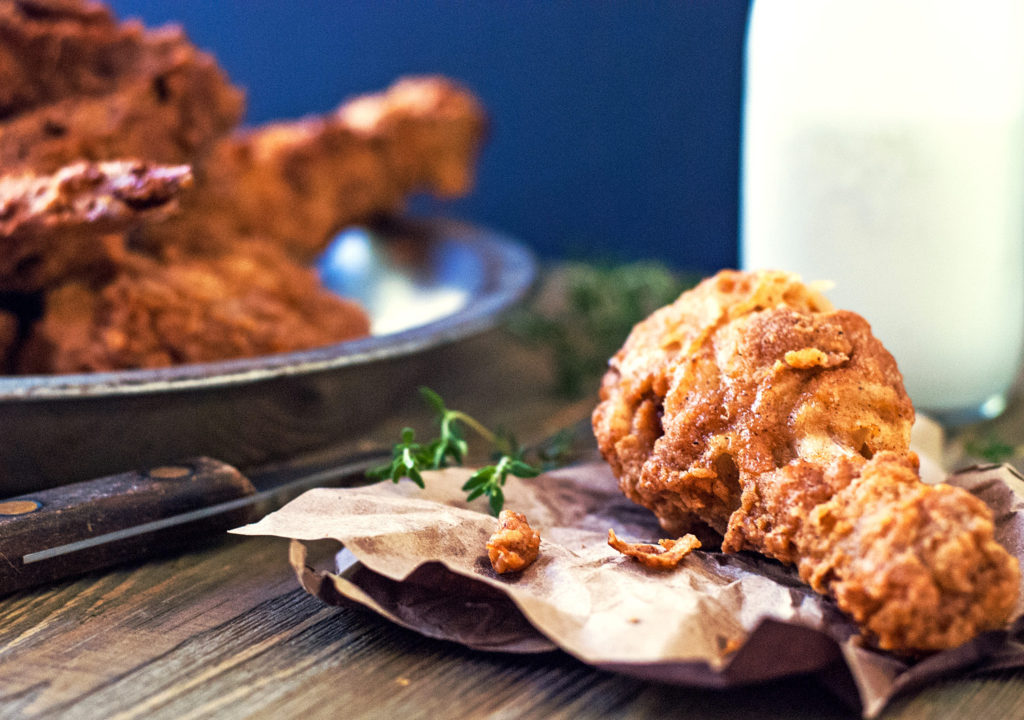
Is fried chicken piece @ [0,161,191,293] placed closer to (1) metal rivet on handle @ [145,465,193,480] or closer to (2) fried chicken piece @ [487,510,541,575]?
(1) metal rivet on handle @ [145,465,193,480]

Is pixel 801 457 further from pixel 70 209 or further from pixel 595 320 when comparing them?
pixel 595 320

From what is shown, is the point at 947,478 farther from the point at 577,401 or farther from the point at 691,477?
the point at 577,401

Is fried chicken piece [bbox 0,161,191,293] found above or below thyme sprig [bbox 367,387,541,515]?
above

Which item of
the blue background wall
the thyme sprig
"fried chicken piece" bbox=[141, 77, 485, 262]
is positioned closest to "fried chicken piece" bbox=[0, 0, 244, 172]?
"fried chicken piece" bbox=[141, 77, 485, 262]

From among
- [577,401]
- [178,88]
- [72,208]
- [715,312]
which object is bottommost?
[577,401]

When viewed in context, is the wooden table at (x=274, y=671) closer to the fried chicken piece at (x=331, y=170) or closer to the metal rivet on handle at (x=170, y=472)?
the metal rivet on handle at (x=170, y=472)

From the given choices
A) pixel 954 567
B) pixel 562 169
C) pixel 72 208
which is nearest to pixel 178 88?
pixel 72 208

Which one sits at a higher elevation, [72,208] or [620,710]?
[72,208]
